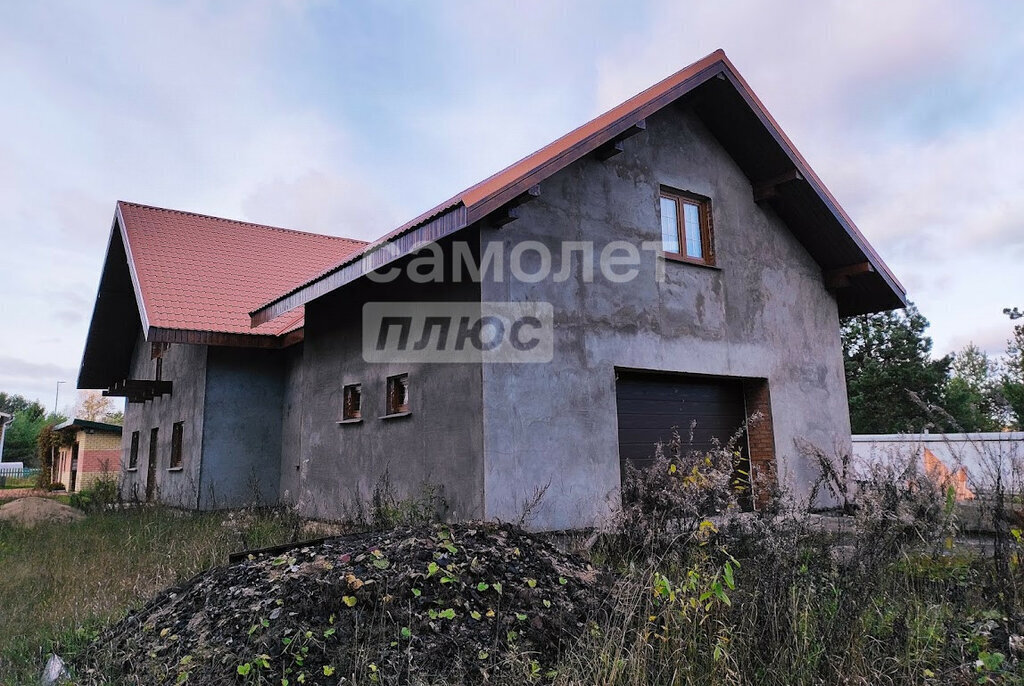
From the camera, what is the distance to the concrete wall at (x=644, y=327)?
7.07 m

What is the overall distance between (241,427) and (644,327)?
7.98m

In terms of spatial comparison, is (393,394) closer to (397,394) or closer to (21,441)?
(397,394)

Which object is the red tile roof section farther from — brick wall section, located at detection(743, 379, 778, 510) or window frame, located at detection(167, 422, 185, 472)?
brick wall section, located at detection(743, 379, 778, 510)

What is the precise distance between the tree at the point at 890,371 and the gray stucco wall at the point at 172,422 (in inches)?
1091

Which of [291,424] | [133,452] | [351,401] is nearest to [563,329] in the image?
[351,401]

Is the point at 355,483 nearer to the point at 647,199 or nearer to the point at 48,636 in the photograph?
the point at 48,636

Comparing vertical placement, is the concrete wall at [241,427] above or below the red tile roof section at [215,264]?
below

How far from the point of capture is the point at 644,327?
8.22m

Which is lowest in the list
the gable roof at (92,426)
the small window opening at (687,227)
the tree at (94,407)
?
the gable roof at (92,426)

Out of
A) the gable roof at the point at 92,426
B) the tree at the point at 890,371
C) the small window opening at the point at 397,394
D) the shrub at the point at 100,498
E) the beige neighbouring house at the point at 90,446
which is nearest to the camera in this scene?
the small window opening at the point at 397,394

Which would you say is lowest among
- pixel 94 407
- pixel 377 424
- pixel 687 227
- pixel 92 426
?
pixel 377 424

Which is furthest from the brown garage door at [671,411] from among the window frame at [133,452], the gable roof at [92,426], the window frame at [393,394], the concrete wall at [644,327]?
the gable roof at [92,426]

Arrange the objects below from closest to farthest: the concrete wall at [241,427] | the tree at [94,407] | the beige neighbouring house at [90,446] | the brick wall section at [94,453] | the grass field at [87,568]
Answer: the grass field at [87,568] < the concrete wall at [241,427] < the beige neighbouring house at [90,446] < the brick wall section at [94,453] < the tree at [94,407]

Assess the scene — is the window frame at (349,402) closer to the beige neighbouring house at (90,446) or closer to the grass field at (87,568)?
the grass field at (87,568)
